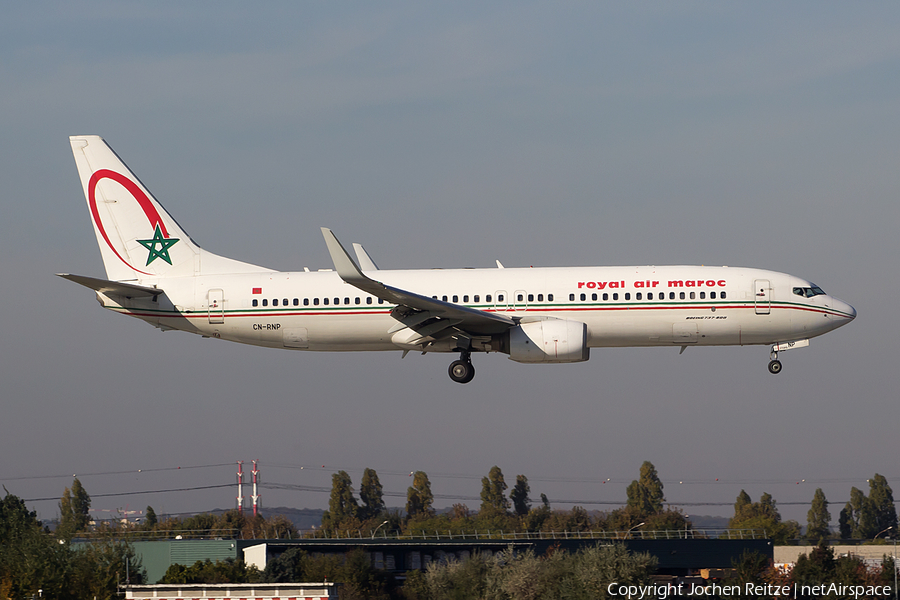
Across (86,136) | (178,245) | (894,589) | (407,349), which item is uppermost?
(86,136)

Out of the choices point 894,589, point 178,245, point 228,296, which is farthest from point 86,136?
point 894,589

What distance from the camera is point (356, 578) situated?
277 feet

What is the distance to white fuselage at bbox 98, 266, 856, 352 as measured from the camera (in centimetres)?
4697

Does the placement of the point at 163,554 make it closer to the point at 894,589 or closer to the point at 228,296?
the point at 228,296

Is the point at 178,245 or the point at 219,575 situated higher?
the point at 178,245

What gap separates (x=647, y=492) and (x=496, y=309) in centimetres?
14842

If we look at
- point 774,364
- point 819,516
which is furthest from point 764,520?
point 774,364

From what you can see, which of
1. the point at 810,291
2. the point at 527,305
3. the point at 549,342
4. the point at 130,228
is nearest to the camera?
the point at 549,342

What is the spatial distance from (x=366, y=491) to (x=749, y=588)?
125 metres

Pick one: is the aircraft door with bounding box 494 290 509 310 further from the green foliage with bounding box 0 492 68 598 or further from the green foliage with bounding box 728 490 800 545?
the green foliage with bounding box 728 490 800 545

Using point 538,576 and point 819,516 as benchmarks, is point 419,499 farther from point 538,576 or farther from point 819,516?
point 538,576

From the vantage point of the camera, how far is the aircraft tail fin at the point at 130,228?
51812mm

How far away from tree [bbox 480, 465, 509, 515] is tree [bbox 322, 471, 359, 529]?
22.3m

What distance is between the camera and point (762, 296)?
47.5 meters
